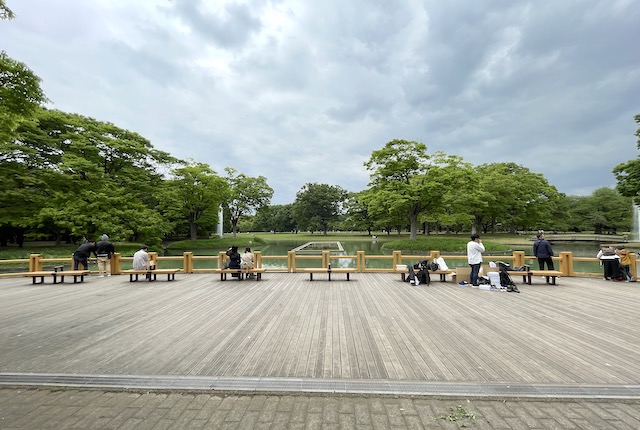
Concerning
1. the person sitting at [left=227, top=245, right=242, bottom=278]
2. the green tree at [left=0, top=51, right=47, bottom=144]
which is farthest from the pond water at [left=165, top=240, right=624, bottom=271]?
the green tree at [left=0, top=51, right=47, bottom=144]

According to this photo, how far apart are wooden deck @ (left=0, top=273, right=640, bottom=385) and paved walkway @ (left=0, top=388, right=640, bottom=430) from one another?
18.2 inches

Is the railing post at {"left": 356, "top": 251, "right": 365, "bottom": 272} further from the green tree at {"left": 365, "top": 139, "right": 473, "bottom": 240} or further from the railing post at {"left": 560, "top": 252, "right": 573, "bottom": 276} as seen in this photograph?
the green tree at {"left": 365, "top": 139, "right": 473, "bottom": 240}

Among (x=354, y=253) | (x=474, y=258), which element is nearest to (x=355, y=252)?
(x=354, y=253)

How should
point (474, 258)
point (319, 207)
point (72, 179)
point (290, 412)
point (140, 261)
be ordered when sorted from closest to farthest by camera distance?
1. point (290, 412)
2. point (474, 258)
3. point (140, 261)
4. point (72, 179)
5. point (319, 207)

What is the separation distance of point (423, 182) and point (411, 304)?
25.4 metres

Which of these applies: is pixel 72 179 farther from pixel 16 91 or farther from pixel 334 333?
pixel 334 333

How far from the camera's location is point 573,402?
9.75 feet

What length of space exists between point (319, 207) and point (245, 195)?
1983 cm

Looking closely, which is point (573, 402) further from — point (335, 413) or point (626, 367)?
point (335, 413)

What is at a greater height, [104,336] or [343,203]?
[343,203]

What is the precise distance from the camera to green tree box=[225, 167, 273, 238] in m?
47.9

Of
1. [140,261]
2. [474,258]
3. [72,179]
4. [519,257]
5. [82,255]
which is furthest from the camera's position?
[72,179]

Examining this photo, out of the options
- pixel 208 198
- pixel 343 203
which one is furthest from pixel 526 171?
pixel 208 198

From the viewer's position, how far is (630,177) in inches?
997
